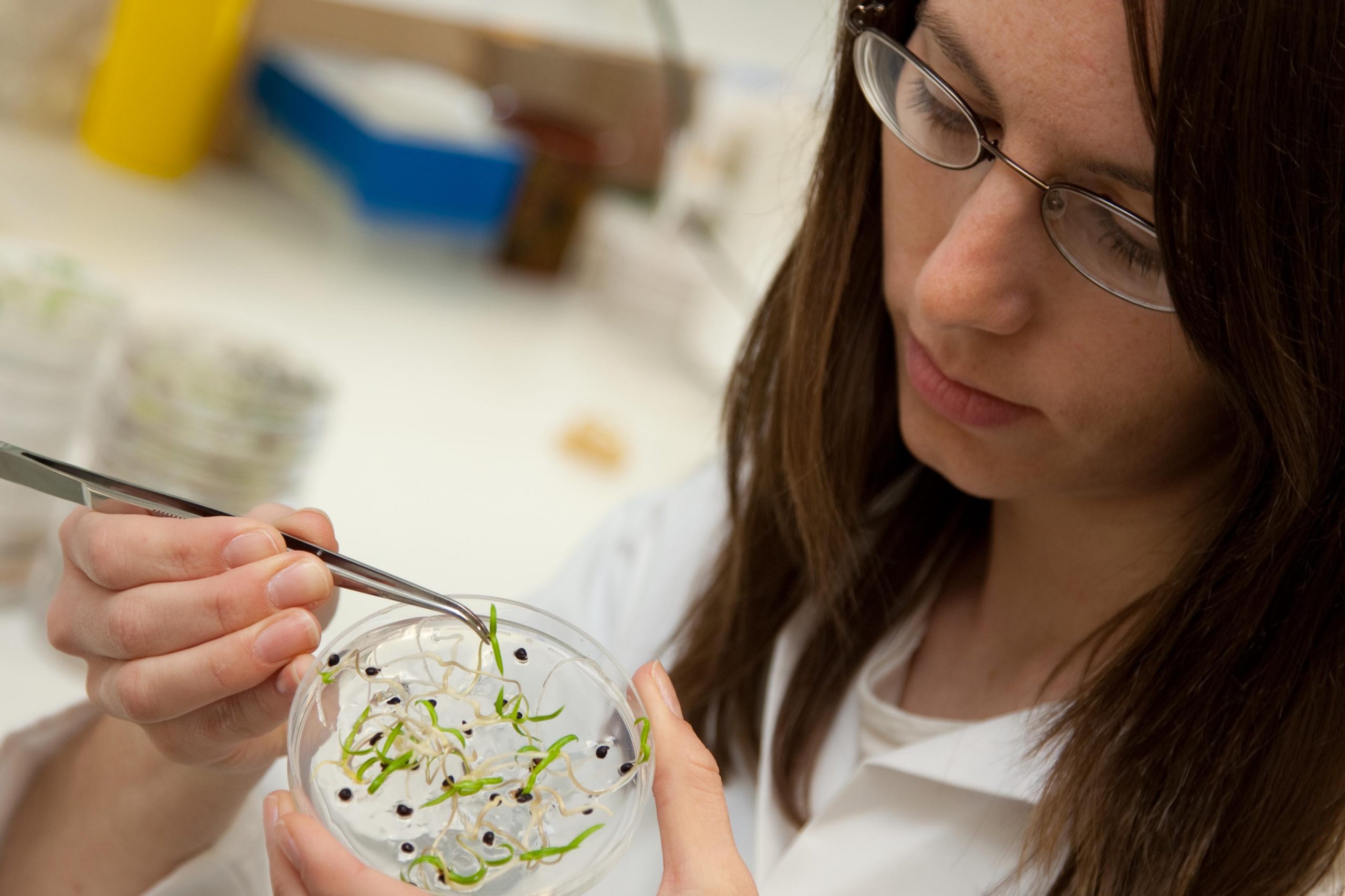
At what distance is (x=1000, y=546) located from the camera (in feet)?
3.79

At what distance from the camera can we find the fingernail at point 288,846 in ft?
2.13

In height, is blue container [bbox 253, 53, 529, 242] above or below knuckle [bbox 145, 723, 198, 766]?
below

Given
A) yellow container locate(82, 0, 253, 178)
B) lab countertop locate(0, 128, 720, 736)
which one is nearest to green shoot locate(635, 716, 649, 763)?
lab countertop locate(0, 128, 720, 736)

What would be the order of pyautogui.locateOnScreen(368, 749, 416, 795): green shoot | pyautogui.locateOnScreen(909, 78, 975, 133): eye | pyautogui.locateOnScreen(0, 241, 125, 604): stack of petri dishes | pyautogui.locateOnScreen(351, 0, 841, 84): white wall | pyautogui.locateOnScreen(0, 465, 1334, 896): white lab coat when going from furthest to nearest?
pyautogui.locateOnScreen(351, 0, 841, 84): white wall → pyautogui.locateOnScreen(0, 241, 125, 604): stack of petri dishes → pyautogui.locateOnScreen(0, 465, 1334, 896): white lab coat → pyautogui.locateOnScreen(909, 78, 975, 133): eye → pyautogui.locateOnScreen(368, 749, 416, 795): green shoot

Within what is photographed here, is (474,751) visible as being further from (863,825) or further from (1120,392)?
(1120,392)

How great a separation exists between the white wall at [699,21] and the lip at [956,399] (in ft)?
3.24

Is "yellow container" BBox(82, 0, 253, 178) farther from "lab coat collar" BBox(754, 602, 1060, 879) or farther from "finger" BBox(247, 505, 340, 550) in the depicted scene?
"lab coat collar" BBox(754, 602, 1060, 879)

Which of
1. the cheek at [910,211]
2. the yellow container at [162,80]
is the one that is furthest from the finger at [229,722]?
the yellow container at [162,80]

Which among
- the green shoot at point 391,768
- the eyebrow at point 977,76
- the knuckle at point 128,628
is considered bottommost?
the knuckle at point 128,628

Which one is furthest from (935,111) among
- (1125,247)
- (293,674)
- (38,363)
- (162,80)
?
(162,80)

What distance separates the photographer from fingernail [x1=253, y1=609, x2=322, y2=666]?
75 centimetres

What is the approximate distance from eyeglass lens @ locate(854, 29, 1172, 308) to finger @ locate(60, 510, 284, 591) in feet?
1.77

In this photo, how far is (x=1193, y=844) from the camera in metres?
0.85

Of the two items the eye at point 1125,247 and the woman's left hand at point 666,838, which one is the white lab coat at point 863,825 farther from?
the eye at point 1125,247
